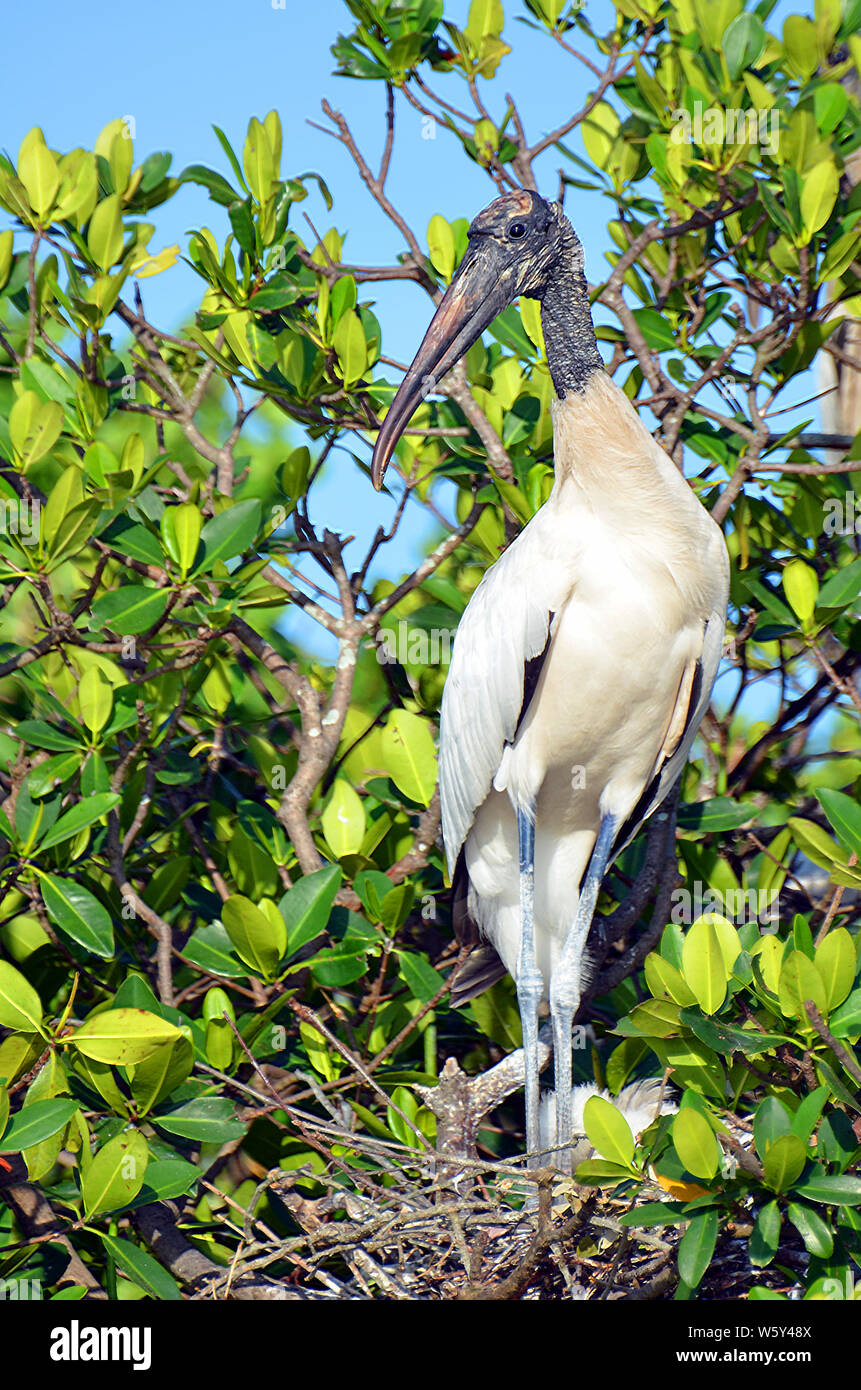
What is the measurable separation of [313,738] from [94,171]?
1557mm

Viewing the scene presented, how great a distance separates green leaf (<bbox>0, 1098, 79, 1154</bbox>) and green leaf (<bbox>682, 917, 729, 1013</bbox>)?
1193 millimetres

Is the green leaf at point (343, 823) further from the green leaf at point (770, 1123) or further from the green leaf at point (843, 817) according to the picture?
the green leaf at point (770, 1123)

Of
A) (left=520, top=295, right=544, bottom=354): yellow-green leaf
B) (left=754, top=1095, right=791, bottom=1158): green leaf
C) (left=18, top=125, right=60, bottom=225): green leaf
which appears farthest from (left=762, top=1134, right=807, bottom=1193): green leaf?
(left=18, top=125, right=60, bottom=225): green leaf

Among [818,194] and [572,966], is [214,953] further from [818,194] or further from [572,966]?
[818,194]

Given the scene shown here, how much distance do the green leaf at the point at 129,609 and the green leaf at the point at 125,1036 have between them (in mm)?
866

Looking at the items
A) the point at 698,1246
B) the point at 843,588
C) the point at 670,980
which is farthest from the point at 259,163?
the point at 698,1246

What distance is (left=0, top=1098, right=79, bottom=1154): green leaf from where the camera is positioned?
2.50 m

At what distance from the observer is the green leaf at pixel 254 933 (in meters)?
3.01

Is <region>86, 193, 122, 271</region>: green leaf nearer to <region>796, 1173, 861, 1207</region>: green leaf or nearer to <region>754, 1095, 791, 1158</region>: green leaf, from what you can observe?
<region>754, 1095, 791, 1158</region>: green leaf

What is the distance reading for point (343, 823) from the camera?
3.43 m

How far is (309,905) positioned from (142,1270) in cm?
85

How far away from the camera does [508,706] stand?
3.27 metres
